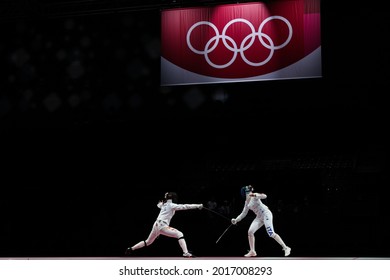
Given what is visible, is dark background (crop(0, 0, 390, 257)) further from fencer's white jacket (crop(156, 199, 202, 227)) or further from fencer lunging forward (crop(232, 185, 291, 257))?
fencer's white jacket (crop(156, 199, 202, 227))

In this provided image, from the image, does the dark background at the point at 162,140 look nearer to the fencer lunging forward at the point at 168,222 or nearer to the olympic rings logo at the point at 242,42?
the olympic rings logo at the point at 242,42

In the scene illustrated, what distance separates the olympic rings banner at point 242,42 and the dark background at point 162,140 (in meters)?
1.36

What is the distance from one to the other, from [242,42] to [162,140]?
16.6 ft


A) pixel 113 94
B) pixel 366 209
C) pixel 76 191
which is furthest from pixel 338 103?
pixel 76 191

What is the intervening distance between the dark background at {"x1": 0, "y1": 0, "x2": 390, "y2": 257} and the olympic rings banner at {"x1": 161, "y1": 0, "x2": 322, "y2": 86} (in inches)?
53.6

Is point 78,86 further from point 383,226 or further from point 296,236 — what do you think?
point 383,226

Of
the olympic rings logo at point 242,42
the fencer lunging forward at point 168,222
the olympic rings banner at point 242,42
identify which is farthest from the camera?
the olympic rings logo at point 242,42

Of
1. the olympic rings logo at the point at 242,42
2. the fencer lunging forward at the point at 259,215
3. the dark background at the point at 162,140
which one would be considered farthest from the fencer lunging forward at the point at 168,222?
the olympic rings logo at the point at 242,42

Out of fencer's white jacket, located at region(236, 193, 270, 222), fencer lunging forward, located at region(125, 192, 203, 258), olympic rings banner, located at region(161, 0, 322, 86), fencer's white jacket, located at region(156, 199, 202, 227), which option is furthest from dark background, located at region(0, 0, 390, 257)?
fencer's white jacket, located at region(156, 199, 202, 227)

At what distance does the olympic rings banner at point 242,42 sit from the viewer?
10953mm

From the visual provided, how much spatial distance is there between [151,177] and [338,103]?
5.68 metres

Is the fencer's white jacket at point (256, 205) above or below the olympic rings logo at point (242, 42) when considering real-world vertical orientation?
below

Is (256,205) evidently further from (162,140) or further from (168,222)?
(162,140)

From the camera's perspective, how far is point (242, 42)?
11258 millimetres
